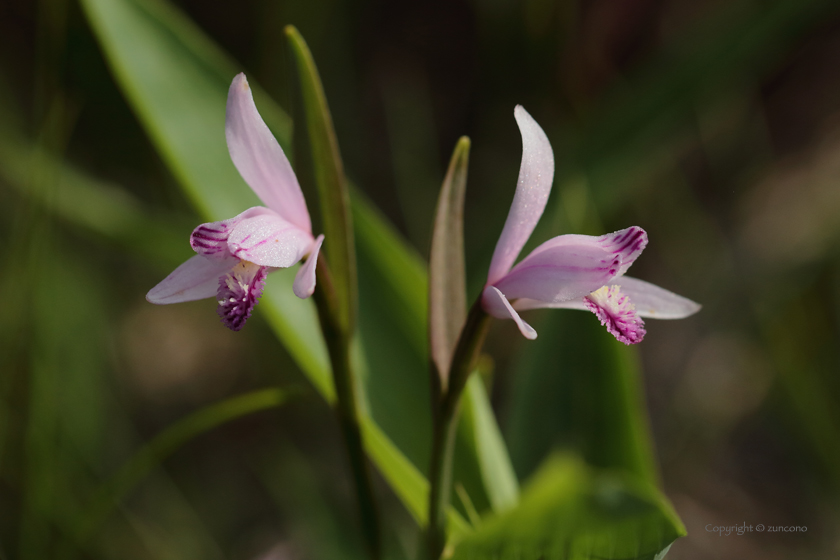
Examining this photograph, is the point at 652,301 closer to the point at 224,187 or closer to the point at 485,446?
the point at 485,446

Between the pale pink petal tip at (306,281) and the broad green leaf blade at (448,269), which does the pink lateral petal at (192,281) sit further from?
the broad green leaf blade at (448,269)

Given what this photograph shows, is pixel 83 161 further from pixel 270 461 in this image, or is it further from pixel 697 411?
pixel 697 411

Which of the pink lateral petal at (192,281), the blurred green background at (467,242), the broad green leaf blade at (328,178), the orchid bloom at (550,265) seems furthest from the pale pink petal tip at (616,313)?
the blurred green background at (467,242)

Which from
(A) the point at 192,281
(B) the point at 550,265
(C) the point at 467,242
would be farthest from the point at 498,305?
(C) the point at 467,242

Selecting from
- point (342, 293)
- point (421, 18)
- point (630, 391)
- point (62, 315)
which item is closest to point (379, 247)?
point (342, 293)

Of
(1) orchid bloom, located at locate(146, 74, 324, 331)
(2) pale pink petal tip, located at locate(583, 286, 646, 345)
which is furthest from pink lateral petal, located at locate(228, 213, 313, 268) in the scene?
Result: (2) pale pink petal tip, located at locate(583, 286, 646, 345)
